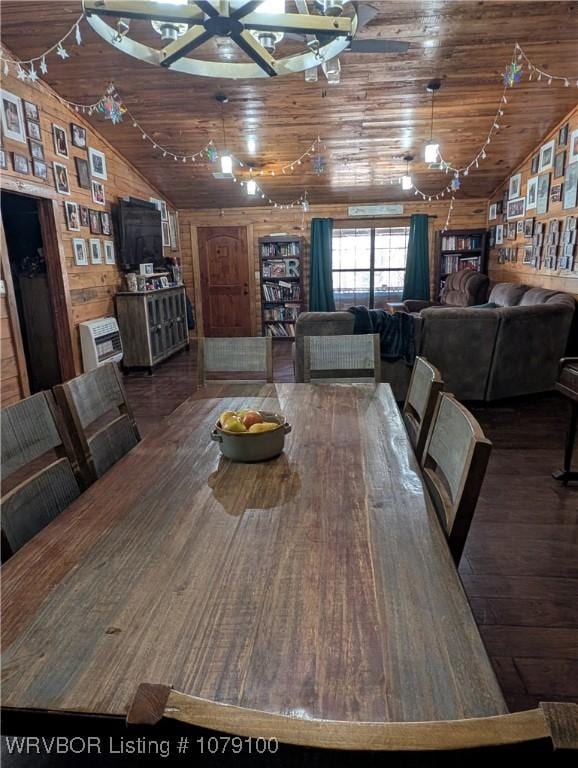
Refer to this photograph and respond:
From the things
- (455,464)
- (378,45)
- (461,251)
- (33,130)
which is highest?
(378,45)

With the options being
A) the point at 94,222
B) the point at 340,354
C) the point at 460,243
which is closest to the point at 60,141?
the point at 94,222

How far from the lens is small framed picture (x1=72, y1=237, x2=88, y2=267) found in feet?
16.4

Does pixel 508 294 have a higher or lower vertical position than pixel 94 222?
lower

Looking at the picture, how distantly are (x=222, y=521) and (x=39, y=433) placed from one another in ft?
2.07

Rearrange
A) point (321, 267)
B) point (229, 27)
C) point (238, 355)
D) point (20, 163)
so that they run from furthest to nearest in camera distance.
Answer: point (321, 267)
point (20, 163)
point (238, 355)
point (229, 27)

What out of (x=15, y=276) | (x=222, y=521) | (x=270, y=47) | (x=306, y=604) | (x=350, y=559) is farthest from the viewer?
(x=15, y=276)

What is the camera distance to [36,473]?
4.12 ft

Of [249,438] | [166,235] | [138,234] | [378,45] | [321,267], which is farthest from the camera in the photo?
[321,267]

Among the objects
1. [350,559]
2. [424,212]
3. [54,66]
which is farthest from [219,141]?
[350,559]

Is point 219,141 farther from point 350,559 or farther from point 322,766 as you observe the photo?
point 322,766

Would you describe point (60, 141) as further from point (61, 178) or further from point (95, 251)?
point (95, 251)

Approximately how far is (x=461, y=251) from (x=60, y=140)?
19.1 feet

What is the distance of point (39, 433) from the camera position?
1.36 m

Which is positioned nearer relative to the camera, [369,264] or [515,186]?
[515,186]
